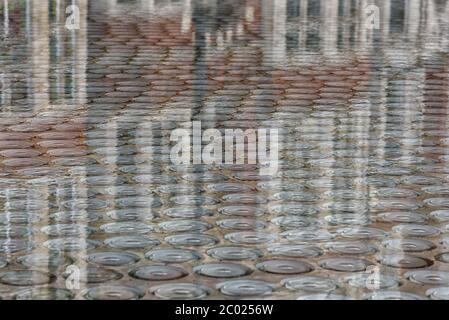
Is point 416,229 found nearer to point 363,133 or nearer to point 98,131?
point 363,133

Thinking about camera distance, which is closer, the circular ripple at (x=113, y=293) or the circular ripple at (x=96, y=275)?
the circular ripple at (x=113, y=293)

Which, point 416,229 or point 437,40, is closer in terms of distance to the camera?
point 416,229

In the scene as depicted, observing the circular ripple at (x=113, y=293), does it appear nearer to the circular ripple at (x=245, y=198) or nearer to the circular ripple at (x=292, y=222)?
the circular ripple at (x=292, y=222)

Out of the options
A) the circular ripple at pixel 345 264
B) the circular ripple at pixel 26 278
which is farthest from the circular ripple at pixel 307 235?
the circular ripple at pixel 26 278

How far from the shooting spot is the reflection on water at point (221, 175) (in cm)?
321

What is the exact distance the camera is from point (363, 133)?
5.42 m

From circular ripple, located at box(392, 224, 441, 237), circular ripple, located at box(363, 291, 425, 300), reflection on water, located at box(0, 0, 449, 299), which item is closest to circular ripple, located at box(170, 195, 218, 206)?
reflection on water, located at box(0, 0, 449, 299)

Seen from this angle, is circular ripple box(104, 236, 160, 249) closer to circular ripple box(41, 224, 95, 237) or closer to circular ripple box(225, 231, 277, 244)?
circular ripple box(41, 224, 95, 237)

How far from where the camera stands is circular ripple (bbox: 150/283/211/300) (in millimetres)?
2963

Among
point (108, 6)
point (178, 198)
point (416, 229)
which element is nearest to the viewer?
point (416, 229)

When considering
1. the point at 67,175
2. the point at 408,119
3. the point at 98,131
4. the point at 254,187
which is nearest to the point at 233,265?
the point at 254,187

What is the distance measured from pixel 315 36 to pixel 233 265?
22.7 ft

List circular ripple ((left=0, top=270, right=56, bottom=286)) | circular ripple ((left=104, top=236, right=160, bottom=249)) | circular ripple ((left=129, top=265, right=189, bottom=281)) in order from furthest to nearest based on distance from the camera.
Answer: circular ripple ((left=104, top=236, right=160, bottom=249)), circular ripple ((left=129, top=265, right=189, bottom=281)), circular ripple ((left=0, top=270, right=56, bottom=286))

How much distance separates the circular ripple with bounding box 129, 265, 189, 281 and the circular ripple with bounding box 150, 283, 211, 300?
0.08m
